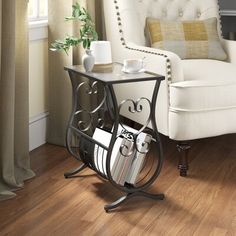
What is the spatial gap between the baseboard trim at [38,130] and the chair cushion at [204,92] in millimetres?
813

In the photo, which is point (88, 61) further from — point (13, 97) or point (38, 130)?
point (38, 130)

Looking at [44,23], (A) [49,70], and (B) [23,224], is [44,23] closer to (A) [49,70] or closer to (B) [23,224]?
(A) [49,70]

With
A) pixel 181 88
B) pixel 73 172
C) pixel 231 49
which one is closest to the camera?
pixel 181 88

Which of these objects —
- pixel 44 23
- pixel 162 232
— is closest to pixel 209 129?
pixel 162 232

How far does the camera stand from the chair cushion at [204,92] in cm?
225

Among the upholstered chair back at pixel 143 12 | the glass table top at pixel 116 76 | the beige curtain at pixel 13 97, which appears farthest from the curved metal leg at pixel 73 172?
the upholstered chair back at pixel 143 12

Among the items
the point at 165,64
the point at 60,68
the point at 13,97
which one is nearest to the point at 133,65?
the point at 165,64

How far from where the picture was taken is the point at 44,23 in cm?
260

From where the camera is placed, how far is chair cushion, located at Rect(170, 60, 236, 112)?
2246 millimetres

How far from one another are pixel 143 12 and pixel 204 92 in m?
0.79

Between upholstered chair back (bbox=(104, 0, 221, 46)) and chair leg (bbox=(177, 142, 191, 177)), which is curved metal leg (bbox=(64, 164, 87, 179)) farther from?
upholstered chair back (bbox=(104, 0, 221, 46))

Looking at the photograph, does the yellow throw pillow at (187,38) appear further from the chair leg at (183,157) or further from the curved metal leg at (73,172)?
the curved metal leg at (73,172)

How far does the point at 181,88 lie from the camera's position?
2.23 m

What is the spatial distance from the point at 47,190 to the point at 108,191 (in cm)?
27
